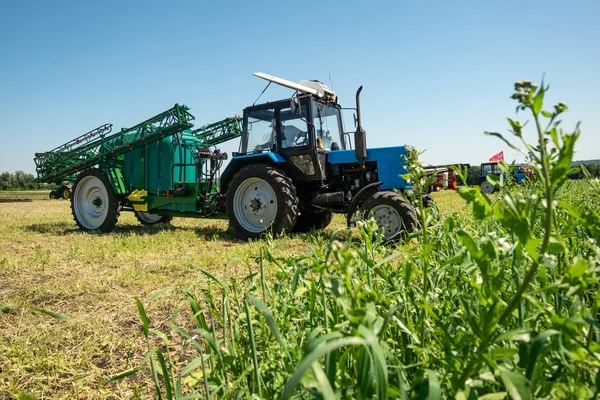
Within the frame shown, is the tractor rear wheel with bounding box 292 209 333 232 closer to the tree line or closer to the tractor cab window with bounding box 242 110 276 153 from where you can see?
the tractor cab window with bounding box 242 110 276 153

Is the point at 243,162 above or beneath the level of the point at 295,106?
beneath

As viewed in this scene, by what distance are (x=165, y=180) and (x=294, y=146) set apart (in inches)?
117

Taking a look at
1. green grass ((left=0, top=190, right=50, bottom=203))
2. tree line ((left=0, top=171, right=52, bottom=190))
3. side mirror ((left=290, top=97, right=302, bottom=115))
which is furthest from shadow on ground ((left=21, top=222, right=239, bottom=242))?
tree line ((left=0, top=171, right=52, bottom=190))

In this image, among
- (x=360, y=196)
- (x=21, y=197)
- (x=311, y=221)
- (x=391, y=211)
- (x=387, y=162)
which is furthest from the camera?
(x=21, y=197)

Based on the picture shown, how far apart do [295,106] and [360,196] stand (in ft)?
5.03

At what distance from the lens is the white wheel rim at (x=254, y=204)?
6254 millimetres

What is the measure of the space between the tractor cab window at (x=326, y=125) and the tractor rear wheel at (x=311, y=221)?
50.4 inches

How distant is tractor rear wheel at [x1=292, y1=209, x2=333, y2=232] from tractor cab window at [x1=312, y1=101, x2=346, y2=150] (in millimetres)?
1281

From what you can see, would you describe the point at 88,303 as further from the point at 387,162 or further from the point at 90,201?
the point at 90,201

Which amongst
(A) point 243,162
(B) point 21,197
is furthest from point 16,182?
(A) point 243,162

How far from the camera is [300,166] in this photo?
612cm

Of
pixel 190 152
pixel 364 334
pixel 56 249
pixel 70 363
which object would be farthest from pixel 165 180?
pixel 364 334

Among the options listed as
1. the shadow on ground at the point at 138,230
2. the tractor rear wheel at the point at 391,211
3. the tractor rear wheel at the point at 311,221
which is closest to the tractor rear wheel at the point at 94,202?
the shadow on ground at the point at 138,230

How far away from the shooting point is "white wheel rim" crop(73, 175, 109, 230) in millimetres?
8008
